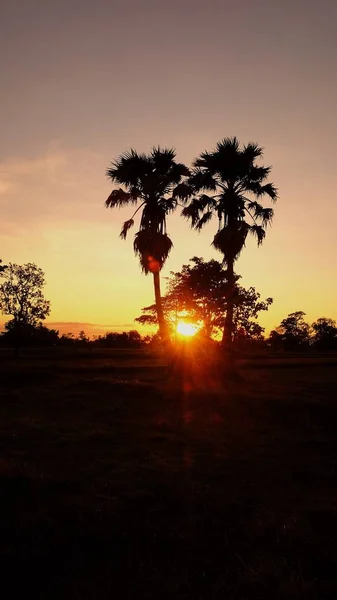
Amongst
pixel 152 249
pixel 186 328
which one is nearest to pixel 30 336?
pixel 186 328

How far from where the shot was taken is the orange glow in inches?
1389

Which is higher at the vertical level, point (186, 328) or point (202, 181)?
point (202, 181)

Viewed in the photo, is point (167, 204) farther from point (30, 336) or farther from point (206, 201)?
point (30, 336)

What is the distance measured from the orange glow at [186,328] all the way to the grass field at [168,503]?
1954 centimetres

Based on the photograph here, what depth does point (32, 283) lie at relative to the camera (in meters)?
45.3

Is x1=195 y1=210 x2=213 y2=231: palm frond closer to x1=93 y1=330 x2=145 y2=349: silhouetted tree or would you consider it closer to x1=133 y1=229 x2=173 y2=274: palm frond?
x1=133 y1=229 x2=173 y2=274: palm frond

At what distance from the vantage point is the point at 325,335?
86.0 m

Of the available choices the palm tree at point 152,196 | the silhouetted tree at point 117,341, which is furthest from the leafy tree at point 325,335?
the palm tree at point 152,196

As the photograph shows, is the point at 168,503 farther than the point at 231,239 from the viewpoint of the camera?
Result: No

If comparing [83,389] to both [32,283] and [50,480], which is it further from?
[32,283]

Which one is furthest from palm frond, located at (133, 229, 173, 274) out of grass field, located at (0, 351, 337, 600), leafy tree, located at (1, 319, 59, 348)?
leafy tree, located at (1, 319, 59, 348)

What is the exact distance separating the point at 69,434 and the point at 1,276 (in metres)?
35.5

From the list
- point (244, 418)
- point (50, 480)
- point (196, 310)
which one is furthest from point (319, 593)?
point (196, 310)

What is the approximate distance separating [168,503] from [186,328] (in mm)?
28840
